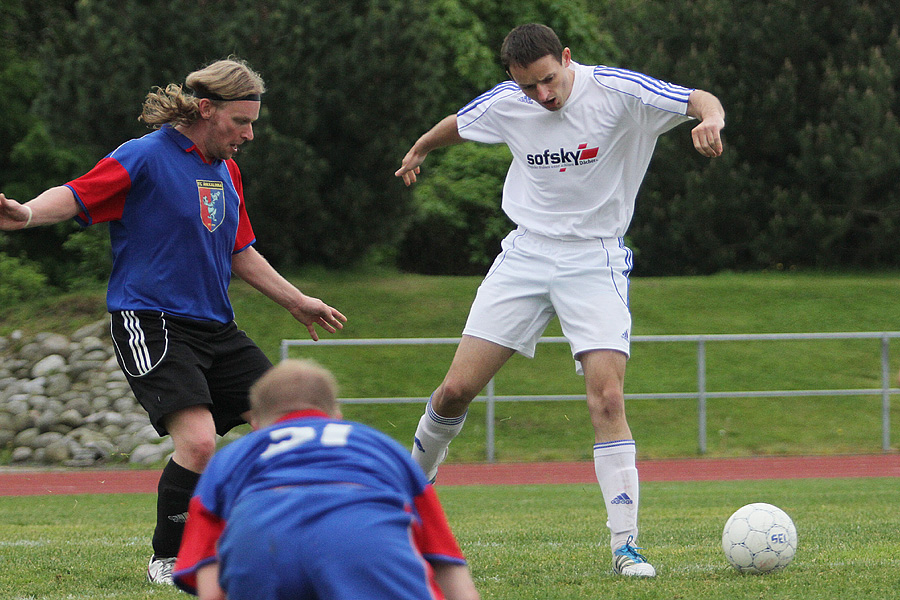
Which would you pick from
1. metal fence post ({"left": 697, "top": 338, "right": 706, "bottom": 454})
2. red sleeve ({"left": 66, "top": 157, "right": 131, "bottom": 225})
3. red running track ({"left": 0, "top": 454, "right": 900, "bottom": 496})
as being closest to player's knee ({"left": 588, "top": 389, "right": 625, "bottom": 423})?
red sleeve ({"left": 66, "top": 157, "right": 131, "bottom": 225})

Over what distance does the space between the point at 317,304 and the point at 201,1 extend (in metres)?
13.7

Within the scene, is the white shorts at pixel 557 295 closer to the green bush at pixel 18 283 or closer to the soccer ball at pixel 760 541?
the soccer ball at pixel 760 541

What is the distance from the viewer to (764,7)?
70.9 feet

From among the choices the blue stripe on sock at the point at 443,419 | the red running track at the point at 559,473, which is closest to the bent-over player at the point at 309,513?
the blue stripe on sock at the point at 443,419

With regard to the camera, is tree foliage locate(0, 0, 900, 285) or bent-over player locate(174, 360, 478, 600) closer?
bent-over player locate(174, 360, 478, 600)

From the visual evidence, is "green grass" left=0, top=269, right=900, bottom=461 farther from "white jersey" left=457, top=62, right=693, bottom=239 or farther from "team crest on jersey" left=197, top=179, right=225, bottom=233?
"team crest on jersey" left=197, top=179, right=225, bottom=233

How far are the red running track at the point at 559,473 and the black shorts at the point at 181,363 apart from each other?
22.2ft

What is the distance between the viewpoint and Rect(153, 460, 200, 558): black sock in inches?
189

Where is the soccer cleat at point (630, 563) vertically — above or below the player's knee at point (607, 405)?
below

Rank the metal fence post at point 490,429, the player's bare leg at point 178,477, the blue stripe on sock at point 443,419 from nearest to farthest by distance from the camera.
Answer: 1. the player's bare leg at point 178,477
2. the blue stripe on sock at point 443,419
3. the metal fence post at point 490,429

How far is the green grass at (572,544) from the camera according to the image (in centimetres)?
453

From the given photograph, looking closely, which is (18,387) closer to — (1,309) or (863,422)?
(1,309)

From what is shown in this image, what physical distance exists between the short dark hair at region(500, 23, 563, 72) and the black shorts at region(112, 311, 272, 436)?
173 centimetres

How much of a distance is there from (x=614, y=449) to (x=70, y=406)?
37.2 feet
